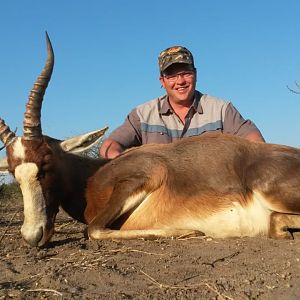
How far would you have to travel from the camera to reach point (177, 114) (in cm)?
811

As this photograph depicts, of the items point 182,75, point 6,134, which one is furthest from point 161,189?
point 182,75

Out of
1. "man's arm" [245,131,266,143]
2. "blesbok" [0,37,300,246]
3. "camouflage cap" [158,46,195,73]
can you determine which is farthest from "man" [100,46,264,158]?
"blesbok" [0,37,300,246]

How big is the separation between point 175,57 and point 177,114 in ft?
3.00

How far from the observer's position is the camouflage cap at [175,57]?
7922 millimetres

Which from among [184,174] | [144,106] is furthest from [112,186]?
[144,106]

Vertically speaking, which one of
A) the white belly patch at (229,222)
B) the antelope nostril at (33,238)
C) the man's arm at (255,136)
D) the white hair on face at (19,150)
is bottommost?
the white belly patch at (229,222)

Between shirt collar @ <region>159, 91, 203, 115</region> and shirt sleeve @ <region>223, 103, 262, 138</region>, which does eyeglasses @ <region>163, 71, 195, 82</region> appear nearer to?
shirt collar @ <region>159, 91, 203, 115</region>

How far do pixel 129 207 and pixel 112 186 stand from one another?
0.43 metres

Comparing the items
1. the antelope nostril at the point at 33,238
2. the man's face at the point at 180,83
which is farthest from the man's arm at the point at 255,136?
the antelope nostril at the point at 33,238

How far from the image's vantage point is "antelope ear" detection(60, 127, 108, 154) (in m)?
5.96

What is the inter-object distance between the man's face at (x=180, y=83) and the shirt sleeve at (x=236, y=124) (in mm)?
674

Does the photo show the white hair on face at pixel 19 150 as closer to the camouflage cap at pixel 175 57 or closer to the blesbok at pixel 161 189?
the blesbok at pixel 161 189

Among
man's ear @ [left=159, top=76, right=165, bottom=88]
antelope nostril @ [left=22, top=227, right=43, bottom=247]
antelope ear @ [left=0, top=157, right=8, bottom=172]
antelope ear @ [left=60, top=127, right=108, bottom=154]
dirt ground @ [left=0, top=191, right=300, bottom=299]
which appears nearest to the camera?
dirt ground @ [left=0, top=191, right=300, bottom=299]

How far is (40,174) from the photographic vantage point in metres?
5.39
